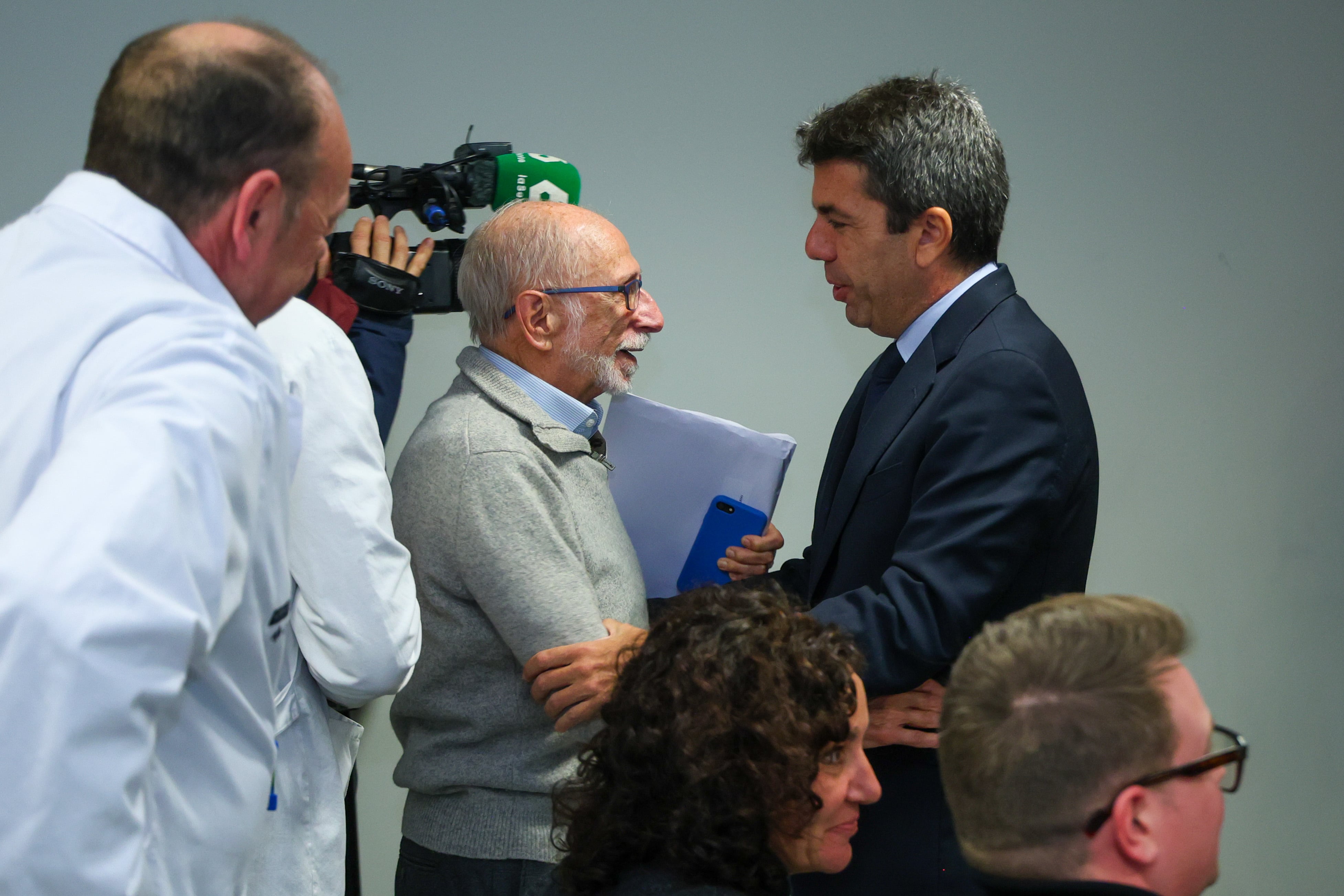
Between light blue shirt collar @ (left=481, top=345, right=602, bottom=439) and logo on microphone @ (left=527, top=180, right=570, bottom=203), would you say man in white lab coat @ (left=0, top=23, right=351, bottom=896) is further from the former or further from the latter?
logo on microphone @ (left=527, top=180, right=570, bottom=203)

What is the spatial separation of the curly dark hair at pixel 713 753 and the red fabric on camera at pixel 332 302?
0.80 m

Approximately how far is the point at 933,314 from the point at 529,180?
2.32ft

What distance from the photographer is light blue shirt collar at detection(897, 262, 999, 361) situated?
173 cm

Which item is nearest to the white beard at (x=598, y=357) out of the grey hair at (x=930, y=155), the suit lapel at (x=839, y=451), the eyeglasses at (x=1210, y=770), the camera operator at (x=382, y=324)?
the camera operator at (x=382, y=324)

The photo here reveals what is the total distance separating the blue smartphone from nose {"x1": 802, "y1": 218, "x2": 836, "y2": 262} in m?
0.42

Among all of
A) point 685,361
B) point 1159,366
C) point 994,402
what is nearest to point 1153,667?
point 994,402

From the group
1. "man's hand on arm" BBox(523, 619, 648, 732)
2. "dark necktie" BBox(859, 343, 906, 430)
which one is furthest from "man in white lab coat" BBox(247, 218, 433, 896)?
"dark necktie" BBox(859, 343, 906, 430)

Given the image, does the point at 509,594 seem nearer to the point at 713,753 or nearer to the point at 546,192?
the point at 713,753

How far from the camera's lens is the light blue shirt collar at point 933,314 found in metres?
1.73

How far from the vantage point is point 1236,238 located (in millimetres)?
3178

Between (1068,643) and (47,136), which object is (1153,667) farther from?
(47,136)

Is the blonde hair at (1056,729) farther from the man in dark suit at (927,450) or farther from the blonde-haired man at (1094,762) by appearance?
the man in dark suit at (927,450)

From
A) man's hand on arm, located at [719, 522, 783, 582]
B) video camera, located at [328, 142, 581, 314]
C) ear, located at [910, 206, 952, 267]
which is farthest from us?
man's hand on arm, located at [719, 522, 783, 582]

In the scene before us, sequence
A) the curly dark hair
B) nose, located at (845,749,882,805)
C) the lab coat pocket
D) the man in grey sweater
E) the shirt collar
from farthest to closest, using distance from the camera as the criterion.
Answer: the man in grey sweater
the lab coat pocket
nose, located at (845,749,882,805)
the curly dark hair
the shirt collar
